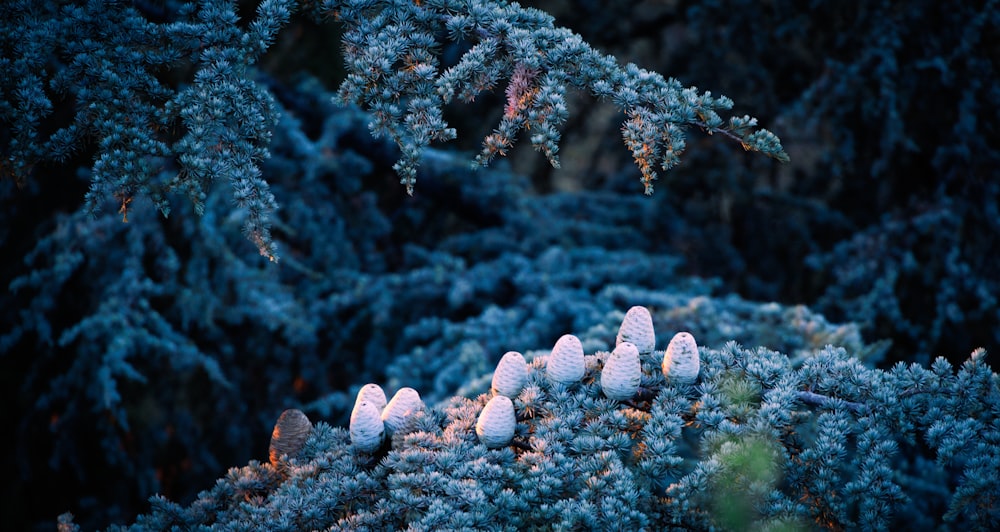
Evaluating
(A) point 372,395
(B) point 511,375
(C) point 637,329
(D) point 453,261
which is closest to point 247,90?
(A) point 372,395

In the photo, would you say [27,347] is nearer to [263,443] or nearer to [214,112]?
[263,443]

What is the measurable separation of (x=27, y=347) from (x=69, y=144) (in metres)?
2.61

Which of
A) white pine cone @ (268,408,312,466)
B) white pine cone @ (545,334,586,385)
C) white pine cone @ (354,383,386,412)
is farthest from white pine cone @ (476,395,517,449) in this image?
white pine cone @ (268,408,312,466)

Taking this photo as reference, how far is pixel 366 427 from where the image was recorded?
147 cm

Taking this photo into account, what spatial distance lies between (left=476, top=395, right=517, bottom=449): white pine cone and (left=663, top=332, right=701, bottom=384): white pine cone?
0.32 metres

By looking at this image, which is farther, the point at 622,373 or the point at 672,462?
the point at 622,373

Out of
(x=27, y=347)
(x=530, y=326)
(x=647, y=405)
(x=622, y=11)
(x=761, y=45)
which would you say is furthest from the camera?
(x=622, y=11)

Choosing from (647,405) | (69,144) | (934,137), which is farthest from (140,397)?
(934,137)

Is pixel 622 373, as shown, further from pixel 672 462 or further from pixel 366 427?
pixel 366 427

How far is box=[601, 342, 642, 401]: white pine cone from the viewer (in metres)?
1.41

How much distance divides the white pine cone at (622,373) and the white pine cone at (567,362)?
0.06 meters

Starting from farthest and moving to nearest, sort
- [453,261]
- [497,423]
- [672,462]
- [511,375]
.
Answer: [453,261] → [511,375] → [497,423] → [672,462]

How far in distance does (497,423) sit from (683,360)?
37 centimetres

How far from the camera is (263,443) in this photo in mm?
4188
